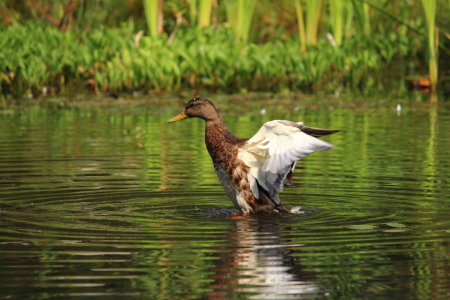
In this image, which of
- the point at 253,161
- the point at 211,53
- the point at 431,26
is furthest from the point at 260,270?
the point at 211,53

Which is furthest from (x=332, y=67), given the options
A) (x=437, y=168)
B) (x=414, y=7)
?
(x=437, y=168)

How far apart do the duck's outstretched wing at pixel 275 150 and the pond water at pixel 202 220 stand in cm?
30

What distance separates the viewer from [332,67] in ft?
61.9

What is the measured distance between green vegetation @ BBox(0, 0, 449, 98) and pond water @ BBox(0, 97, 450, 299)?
2.91m

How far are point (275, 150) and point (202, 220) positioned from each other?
80 centimetres

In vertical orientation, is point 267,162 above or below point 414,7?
Result: below

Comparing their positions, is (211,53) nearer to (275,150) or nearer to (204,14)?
(204,14)

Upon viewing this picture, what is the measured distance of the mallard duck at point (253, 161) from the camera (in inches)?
312

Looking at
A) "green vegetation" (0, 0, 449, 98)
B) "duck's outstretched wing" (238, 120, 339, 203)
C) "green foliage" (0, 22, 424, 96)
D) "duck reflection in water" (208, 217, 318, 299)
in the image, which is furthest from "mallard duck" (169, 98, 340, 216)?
"green foliage" (0, 22, 424, 96)

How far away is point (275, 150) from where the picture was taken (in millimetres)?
7922

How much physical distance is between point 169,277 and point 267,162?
2.20 meters

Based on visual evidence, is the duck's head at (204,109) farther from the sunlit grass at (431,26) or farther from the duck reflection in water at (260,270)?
the sunlit grass at (431,26)

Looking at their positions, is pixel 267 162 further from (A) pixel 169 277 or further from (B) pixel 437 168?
(B) pixel 437 168

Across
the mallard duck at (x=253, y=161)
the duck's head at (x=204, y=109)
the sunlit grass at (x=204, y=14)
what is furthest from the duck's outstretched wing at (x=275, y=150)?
the sunlit grass at (x=204, y=14)
